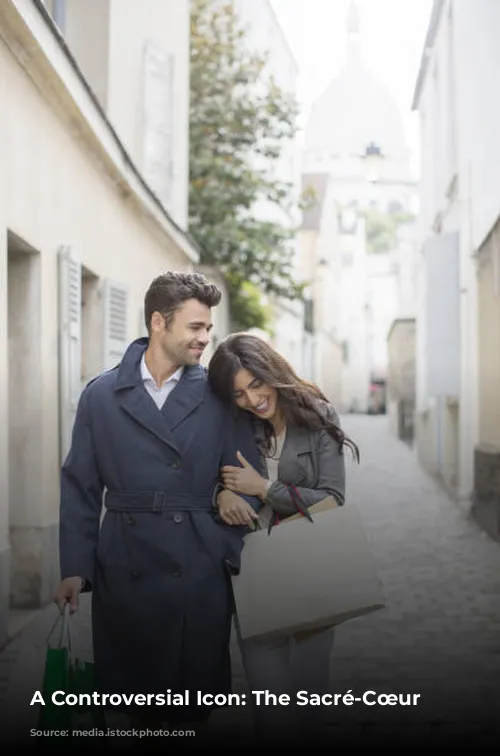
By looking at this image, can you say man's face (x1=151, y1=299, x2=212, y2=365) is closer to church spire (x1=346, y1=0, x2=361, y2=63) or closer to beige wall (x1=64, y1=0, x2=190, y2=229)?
beige wall (x1=64, y1=0, x2=190, y2=229)

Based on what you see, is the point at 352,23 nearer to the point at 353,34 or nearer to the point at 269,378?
the point at 353,34

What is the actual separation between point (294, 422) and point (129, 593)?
71cm

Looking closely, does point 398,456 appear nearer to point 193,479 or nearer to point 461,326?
point 461,326

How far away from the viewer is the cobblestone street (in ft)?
16.8

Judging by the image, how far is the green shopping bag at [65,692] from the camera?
354 centimetres

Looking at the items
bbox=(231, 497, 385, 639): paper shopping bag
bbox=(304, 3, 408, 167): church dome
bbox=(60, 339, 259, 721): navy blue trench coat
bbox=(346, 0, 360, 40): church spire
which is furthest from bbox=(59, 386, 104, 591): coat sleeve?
bbox=(346, 0, 360, 40): church spire

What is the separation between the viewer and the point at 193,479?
12.5ft

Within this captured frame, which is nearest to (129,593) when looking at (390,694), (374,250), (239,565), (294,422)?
(239,565)

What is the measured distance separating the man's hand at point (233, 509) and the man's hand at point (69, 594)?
0.47 meters

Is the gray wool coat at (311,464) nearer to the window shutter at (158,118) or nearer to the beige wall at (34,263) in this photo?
the beige wall at (34,263)

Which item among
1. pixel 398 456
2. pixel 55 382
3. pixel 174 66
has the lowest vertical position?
pixel 398 456

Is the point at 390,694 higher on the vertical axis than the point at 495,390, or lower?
lower

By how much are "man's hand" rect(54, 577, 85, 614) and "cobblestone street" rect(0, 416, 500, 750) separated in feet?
4.98

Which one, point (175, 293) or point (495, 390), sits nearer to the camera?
point (175, 293)
